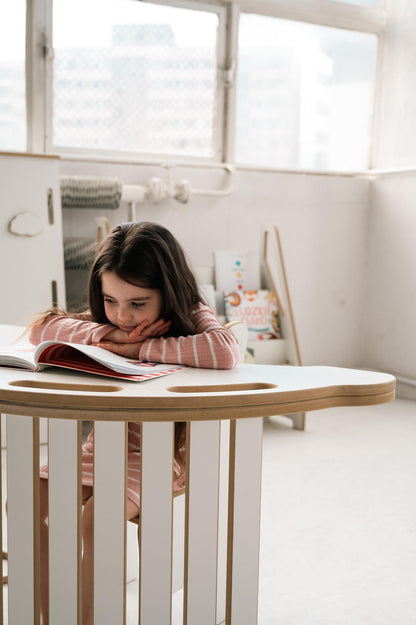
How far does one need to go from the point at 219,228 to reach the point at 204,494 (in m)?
2.66

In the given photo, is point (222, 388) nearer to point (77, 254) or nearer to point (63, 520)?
point (63, 520)

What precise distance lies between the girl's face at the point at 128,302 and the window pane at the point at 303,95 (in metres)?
2.55

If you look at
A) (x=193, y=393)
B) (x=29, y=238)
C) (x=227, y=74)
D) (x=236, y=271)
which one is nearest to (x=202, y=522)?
(x=193, y=393)

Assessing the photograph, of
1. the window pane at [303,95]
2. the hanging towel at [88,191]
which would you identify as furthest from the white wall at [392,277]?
the hanging towel at [88,191]

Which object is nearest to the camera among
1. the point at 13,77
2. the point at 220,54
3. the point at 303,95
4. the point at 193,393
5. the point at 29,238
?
the point at 193,393

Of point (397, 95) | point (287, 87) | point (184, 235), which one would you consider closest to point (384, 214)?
point (397, 95)

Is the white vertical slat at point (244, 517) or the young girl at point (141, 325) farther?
the young girl at point (141, 325)

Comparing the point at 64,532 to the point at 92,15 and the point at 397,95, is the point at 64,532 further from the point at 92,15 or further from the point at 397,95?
the point at 397,95

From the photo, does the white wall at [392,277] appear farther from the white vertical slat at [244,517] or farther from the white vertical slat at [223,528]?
the white vertical slat at [244,517]

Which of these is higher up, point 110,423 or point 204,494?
point 110,423

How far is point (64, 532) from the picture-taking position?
1023mm

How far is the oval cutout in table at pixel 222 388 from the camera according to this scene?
102cm

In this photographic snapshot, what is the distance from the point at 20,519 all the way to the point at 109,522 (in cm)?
14

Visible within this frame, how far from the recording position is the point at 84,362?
115 centimetres
